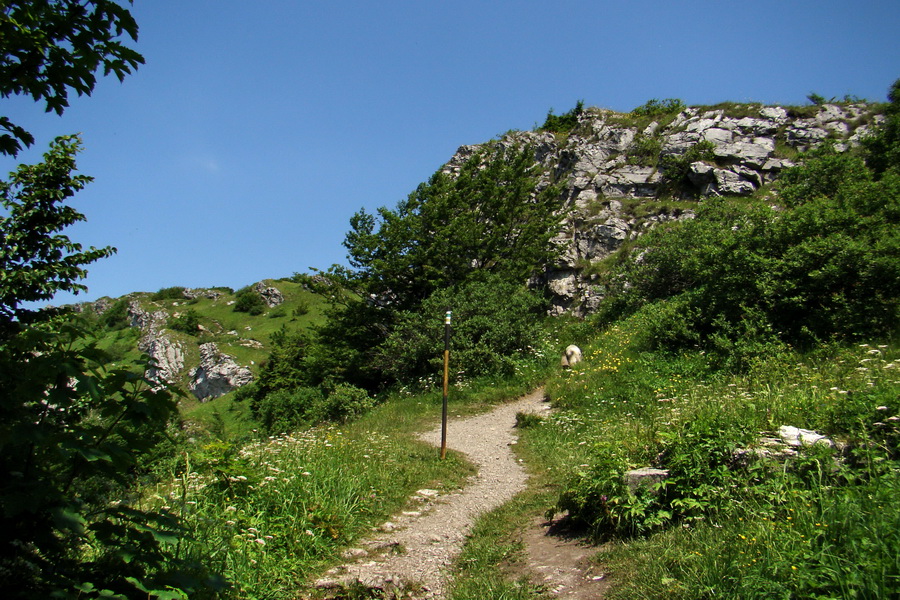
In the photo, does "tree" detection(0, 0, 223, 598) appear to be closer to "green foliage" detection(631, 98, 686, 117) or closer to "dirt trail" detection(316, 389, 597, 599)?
"dirt trail" detection(316, 389, 597, 599)

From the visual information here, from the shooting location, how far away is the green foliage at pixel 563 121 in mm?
47688

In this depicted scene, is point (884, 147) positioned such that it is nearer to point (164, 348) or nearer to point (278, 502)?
point (278, 502)

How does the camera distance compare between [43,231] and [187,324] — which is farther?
[187,324]

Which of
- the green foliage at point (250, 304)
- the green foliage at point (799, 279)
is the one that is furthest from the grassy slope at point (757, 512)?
the green foliage at point (250, 304)

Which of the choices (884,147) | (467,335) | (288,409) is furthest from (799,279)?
(288,409)

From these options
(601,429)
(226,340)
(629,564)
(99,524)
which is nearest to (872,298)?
(601,429)

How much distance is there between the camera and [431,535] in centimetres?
Answer: 616

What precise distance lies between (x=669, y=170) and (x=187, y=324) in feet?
226

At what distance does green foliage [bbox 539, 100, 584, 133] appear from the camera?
156ft

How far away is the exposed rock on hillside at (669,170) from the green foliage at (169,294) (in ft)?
338

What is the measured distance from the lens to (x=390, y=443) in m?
10.3

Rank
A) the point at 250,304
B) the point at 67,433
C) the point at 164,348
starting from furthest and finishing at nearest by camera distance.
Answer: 1. the point at 250,304
2. the point at 164,348
3. the point at 67,433

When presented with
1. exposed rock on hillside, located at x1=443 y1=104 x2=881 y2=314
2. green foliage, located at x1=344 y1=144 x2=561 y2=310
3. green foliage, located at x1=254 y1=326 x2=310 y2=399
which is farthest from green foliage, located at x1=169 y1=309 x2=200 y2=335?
exposed rock on hillside, located at x1=443 y1=104 x2=881 y2=314

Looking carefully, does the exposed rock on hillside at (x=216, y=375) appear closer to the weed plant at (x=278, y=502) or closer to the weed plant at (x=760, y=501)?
the weed plant at (x=278, y=502)
